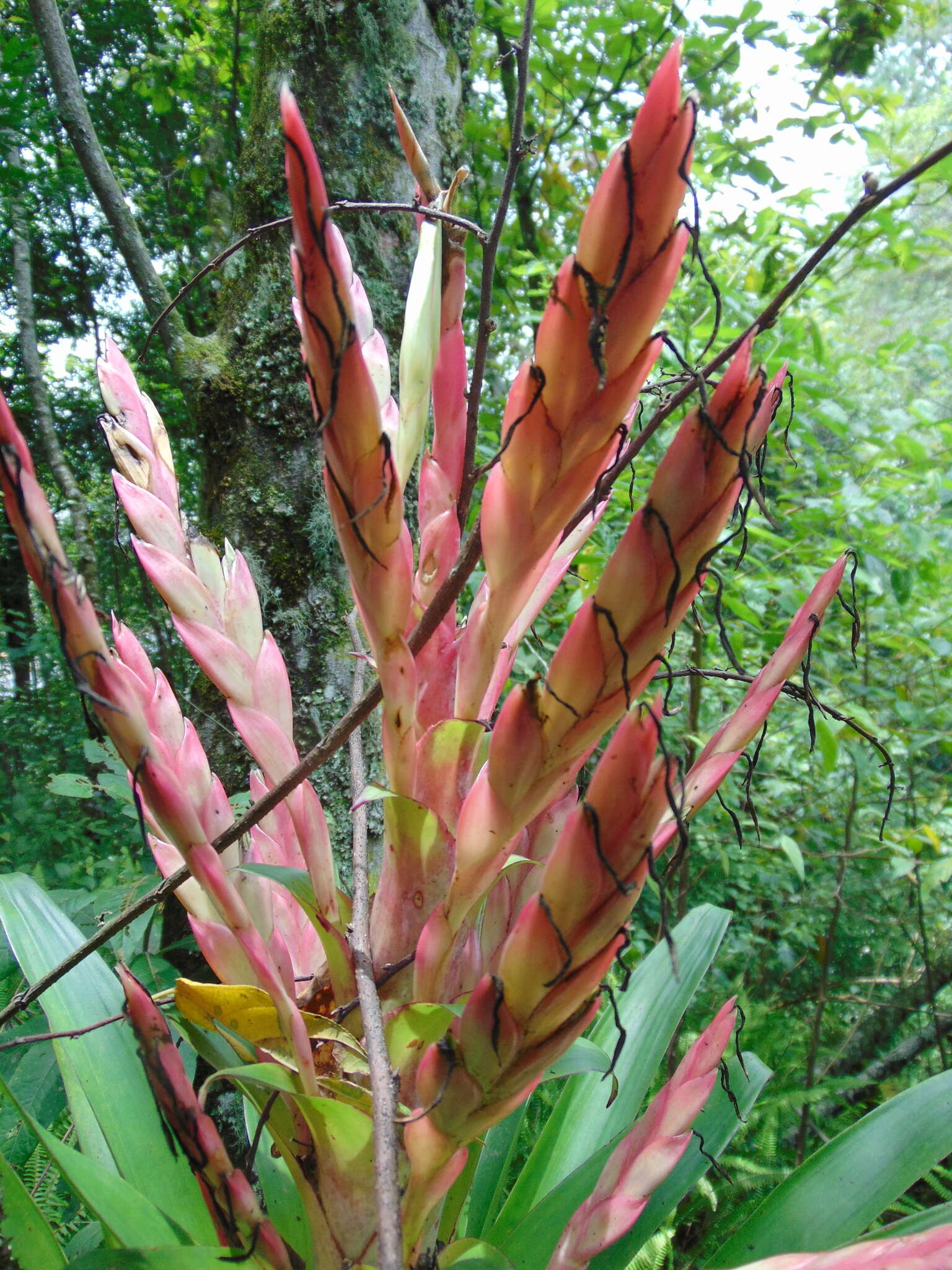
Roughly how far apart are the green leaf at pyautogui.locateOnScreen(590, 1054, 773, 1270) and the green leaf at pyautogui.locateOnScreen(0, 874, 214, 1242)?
276mm

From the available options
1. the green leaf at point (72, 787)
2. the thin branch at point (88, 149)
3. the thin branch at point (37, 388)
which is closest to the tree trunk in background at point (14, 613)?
the thin branch at point (37, 388)

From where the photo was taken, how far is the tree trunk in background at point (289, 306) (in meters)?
0.88

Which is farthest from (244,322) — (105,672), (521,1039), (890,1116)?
(890,1116)

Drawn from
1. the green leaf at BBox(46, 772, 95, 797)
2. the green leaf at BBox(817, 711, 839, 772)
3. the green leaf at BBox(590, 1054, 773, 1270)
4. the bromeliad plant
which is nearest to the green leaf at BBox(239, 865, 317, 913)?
the bromeliad plant

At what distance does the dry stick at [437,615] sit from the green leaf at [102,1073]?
0.30ft

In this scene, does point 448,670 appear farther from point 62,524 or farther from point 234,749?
point 62,524

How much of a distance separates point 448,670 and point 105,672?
19 cm

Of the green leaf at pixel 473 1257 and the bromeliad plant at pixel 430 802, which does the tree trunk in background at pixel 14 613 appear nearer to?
the bromeliad plant at pixel 430 802

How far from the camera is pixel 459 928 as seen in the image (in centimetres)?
37

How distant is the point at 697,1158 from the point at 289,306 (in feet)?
3.36

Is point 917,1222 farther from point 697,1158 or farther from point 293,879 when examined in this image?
point 293,879

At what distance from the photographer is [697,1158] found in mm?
550

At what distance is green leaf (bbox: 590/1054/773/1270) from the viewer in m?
0.51

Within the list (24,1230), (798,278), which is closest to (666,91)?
(798,278)
